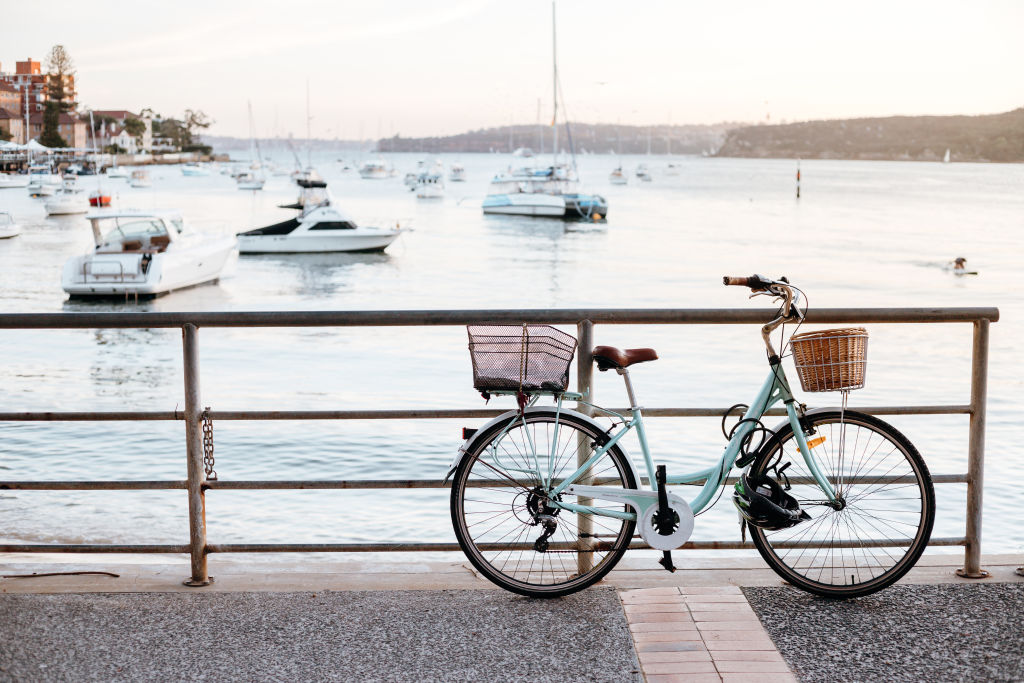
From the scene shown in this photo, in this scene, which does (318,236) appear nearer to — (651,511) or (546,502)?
(546,502)

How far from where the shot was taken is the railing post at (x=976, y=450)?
4281 mm

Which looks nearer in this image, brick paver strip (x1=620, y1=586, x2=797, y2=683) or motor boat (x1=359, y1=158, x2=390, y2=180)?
brick paver strip (x1=620, y1=586, x2=797, y2=683)

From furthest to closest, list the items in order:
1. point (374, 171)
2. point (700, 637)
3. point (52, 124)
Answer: point (374, 171) → point (52, 124) → point (700, 637)

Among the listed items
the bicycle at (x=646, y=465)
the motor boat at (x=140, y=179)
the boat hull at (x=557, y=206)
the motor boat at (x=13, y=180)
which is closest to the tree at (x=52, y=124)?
the motor boat at (x=13, y=180)

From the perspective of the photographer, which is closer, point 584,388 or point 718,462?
point 718,462

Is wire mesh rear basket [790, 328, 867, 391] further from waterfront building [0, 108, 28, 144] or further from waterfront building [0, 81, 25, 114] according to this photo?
waterfront building [0, 81, 25, 114]

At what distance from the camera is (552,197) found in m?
84.7

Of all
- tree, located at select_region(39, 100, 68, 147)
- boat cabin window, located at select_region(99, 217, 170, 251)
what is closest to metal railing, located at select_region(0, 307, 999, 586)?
boat cabin window, located at select_region(99, 217, 170, 251)

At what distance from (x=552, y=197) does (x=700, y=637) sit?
8192cm

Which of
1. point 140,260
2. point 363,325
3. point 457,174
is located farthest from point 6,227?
point 457,174

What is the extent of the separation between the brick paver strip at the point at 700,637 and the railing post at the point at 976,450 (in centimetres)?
103

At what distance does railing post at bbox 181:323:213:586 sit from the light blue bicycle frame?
48.7 inches

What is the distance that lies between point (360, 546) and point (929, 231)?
82896 millimetres

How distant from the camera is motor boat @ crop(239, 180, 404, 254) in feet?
185
